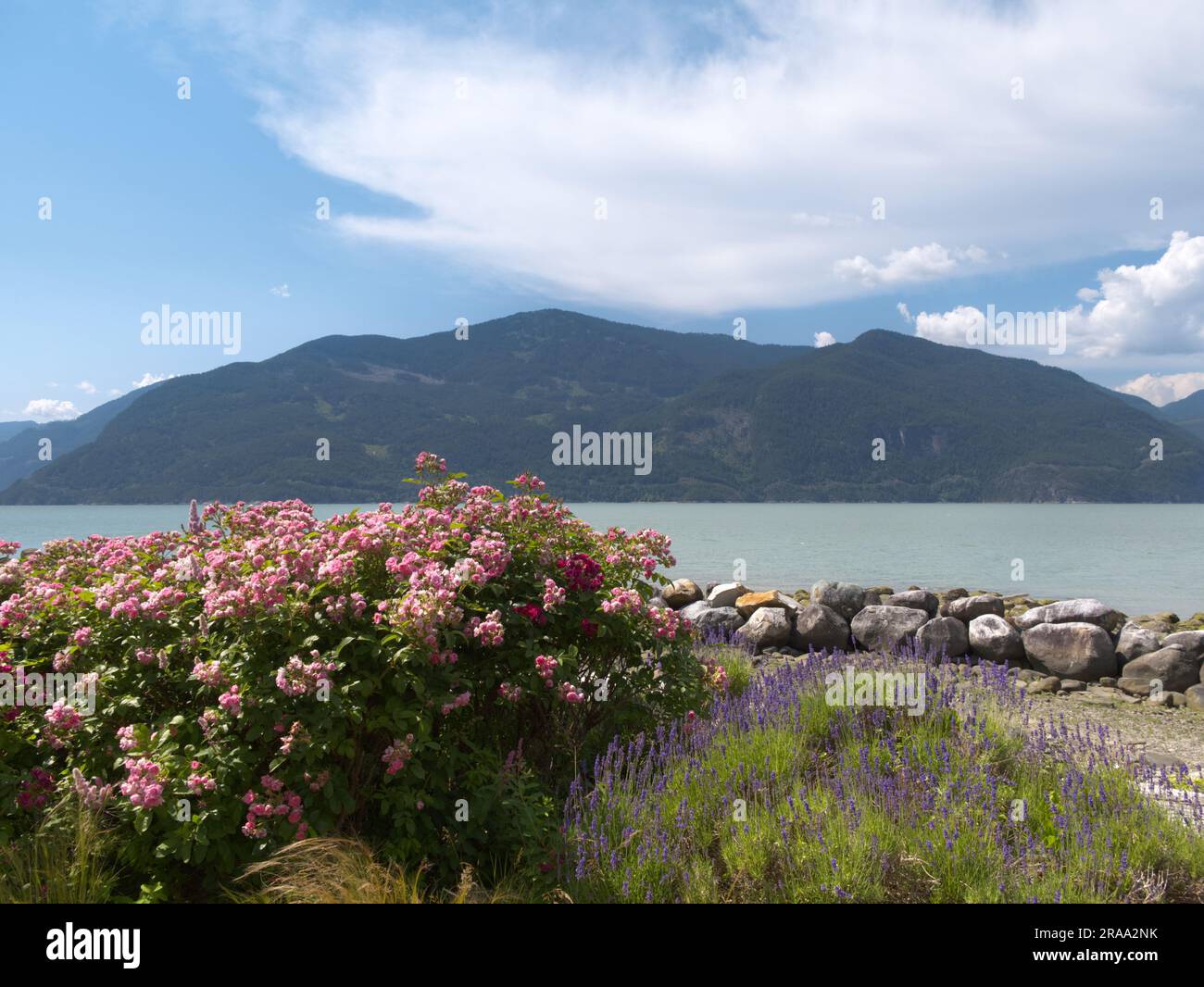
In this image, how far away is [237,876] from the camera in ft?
12.2

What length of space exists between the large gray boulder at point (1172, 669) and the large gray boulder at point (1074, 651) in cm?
47

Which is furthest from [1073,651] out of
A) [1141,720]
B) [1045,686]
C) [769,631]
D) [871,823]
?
[871,823]

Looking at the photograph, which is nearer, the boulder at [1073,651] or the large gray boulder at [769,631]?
the boulder at [1073,651]

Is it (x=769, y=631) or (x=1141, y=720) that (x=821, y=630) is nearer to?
(x=769, y=631)

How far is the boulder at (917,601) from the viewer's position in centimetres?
1371

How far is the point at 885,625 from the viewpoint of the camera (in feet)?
41.3

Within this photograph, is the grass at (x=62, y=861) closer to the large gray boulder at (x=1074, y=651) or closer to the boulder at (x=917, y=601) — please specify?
the large gray boulder at (x=1074, y=651)

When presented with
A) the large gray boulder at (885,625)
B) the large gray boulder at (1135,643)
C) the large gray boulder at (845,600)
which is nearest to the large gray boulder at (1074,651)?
the large gray boulder at (1135,643)

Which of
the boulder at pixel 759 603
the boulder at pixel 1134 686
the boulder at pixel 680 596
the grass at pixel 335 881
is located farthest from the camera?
the boulder at pixel 680 596

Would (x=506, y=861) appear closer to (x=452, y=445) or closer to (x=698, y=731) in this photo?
(x=698, y=731)

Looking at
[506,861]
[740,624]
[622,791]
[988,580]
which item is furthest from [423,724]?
[988,580]

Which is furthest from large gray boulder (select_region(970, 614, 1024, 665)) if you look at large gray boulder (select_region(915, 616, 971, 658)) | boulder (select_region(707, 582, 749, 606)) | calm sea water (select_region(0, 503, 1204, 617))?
calm sea water (select_region(0, 503, 1204, 617))

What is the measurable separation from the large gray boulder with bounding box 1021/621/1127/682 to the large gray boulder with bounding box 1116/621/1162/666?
147 mm
